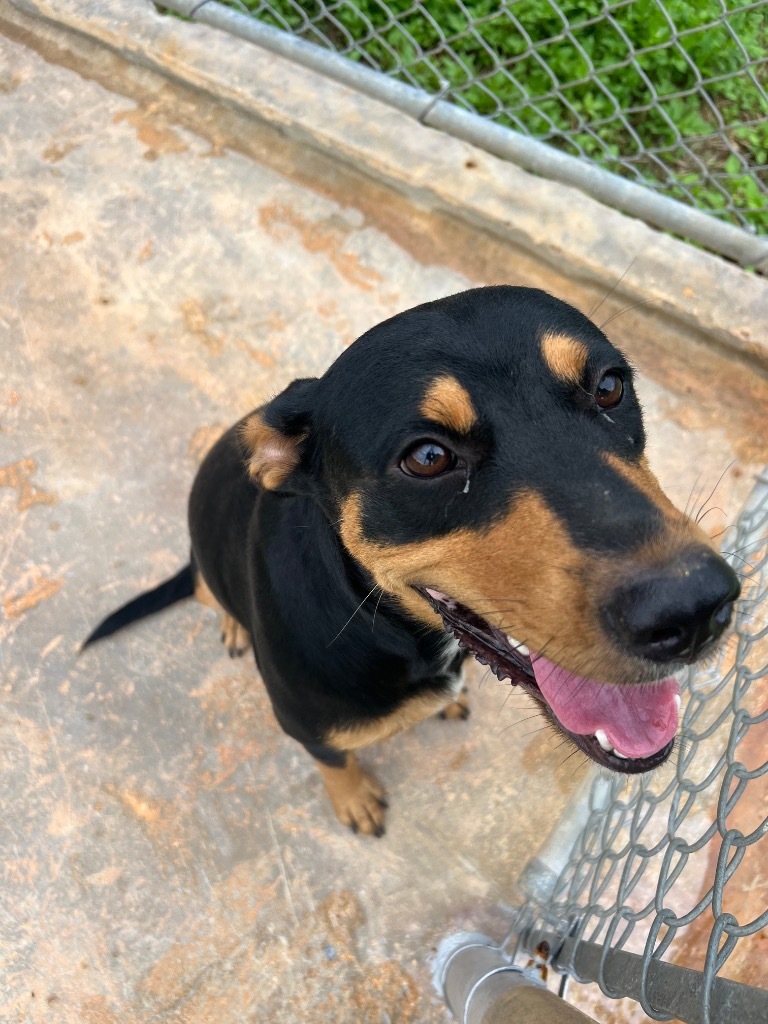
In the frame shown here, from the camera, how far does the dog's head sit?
1.51m

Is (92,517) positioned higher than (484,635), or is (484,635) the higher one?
(484,635)

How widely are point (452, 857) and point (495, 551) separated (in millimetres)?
1753

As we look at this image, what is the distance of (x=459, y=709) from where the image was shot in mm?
3104

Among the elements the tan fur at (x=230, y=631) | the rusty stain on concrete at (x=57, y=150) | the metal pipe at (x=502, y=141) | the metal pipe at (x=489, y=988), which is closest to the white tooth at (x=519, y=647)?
the metal pipe at (x=489, y=988)

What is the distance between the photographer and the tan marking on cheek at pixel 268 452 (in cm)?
209

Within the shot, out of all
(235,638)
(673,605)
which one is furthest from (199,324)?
(673,605)

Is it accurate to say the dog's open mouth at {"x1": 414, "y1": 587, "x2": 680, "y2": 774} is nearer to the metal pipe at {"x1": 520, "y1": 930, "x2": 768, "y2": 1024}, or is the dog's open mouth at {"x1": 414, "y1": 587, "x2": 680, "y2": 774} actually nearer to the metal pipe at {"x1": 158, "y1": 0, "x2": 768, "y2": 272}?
the metal pipe at {"x1": 520, "y1": 930, "x2": 768, "y2": 1024}

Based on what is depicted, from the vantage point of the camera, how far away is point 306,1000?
2.74 meters

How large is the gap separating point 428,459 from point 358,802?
167 centimetres

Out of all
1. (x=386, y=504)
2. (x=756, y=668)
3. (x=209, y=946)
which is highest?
(x=386, y=504)

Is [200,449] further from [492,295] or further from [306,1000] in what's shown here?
[306,1000]

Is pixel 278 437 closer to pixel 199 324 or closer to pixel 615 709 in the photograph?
pixel 615 709

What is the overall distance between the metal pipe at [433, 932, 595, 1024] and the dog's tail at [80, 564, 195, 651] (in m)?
1.72

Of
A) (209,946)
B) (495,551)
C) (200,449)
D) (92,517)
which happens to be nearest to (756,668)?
(495,551)
